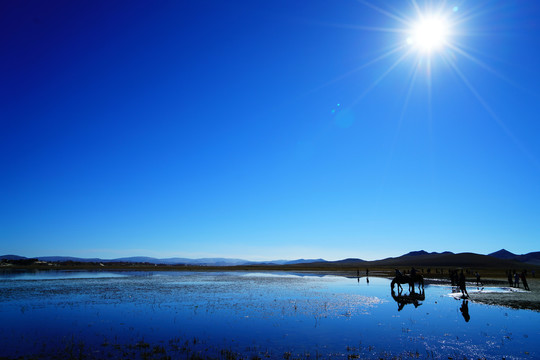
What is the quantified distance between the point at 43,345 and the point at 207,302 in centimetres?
1672

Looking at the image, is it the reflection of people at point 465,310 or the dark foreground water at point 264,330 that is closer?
the dark foreground water at point 264,330

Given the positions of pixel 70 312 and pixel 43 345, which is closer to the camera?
pixel 43 345

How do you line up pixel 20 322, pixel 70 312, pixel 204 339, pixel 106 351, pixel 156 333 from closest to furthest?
pixel 106 351
pixel 204 339
pixel 156 333
pixel 20 322
pixel 70 312

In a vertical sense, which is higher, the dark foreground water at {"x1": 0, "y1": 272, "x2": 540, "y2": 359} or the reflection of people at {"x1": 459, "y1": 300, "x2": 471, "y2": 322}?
the reflection of people at {"x1": 459, "y1": 300, "x2": 471, "y2": 322}

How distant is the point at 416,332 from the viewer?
19250 mm

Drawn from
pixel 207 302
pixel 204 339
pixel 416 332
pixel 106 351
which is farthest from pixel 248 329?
pixel 207 302

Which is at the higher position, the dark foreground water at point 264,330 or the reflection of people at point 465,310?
the reflection of people at point 465,310

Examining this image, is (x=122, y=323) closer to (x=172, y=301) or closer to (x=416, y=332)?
(x=172, y=301)

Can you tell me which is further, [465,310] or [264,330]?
[465,310]

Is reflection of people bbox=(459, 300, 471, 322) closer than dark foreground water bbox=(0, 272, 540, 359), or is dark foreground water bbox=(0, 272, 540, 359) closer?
dark foreground water bbox=(0, 272, 540, 359)

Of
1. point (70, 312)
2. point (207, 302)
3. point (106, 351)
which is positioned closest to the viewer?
point (106, 351)

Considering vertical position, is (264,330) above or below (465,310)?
below

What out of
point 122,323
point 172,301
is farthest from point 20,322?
point 172,301

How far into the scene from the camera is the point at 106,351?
15.1 meters
